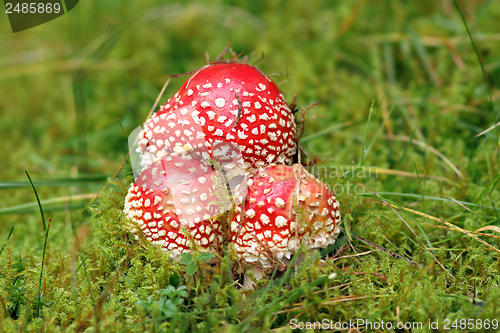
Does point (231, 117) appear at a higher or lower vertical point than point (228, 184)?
higher

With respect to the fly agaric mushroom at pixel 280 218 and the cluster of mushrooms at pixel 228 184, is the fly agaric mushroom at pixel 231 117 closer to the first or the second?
the cluster of mushrooms at pixel 228 184

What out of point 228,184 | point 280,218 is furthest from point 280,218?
point 228,184

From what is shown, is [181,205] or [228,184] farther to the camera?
[228,184]

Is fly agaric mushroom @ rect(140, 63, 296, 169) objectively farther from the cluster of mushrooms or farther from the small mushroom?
the small mushroom

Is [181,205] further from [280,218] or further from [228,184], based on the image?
[280,218]

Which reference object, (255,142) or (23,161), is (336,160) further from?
(23,161)

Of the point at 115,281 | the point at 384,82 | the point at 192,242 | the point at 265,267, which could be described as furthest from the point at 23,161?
the point at 384,82
